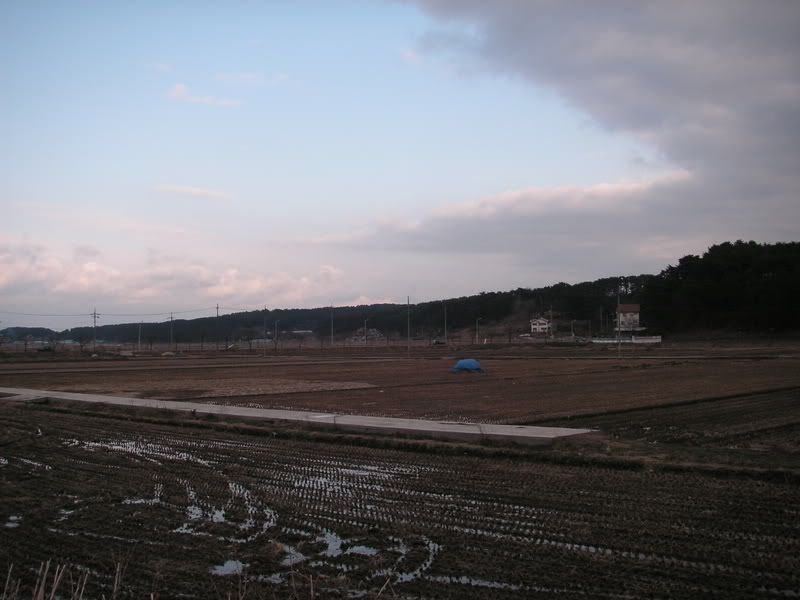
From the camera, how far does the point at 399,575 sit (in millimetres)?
7059

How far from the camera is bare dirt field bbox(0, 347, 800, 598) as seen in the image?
6.88 meters

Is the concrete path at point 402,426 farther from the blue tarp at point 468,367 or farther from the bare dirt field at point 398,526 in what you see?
the blue tarp at point 468,367

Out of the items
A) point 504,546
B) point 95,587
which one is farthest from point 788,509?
point 95,587

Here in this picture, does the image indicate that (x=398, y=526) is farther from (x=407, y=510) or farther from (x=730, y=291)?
(x=730, y=291)

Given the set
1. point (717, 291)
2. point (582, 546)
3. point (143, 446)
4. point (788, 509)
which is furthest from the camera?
point (717, 291)

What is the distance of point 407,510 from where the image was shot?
966 centimetres

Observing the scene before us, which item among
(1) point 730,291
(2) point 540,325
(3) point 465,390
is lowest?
(3) point 465,390

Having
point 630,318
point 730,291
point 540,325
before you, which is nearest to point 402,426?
point 730,291

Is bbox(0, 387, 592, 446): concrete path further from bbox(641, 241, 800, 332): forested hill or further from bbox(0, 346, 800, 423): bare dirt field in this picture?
bbox(641, 241, 800, 332): forested hill

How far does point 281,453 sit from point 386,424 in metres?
3.46

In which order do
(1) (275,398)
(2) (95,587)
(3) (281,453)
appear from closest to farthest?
(2) (95,587)
(3) (281,453)
(1) (275,398)

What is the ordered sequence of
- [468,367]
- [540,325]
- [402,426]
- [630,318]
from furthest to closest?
1. [540,325]
2. [630,318]
3. [468,367]
4. [402,426]

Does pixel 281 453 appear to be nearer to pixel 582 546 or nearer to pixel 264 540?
pixel 264 540

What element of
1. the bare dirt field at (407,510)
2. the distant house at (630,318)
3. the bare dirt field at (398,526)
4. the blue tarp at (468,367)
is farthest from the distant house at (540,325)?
the bare dirt field at (398,526)
